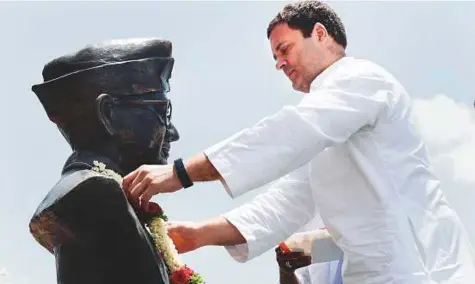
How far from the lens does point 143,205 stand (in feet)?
9.78

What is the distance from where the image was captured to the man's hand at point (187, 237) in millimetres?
3537

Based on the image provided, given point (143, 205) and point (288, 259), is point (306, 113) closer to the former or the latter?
point (143, 205)

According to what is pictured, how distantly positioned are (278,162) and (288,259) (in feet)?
4.11

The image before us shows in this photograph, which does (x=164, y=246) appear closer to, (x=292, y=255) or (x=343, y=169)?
(x=343, y=169)

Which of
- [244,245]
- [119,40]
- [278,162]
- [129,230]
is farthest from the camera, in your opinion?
[244,245]

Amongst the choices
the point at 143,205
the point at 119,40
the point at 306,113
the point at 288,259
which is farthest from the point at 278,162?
the point at 288,259

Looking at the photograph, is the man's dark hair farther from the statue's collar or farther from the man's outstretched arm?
the statue's collar

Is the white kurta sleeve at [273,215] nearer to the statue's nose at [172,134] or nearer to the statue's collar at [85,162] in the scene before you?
the statue's nose at [172,134]

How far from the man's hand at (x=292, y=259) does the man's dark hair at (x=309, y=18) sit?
1.13m

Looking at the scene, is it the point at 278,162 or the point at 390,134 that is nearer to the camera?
the point at 278,162

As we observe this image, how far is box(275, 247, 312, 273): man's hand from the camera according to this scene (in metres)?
4.07

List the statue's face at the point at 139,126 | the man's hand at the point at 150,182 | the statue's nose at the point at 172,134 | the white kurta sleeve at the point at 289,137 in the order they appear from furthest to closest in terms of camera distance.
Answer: the statue's nose at the point at 172,134 < the statue's face at the point at 139,126 < the white kurta sleeve at the point at 289,137 < the man's hand at the point at 150,182

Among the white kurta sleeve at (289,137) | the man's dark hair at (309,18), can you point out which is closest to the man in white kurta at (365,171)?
the white kurta sleeve at (289,137)

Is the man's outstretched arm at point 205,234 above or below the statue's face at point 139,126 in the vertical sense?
below
